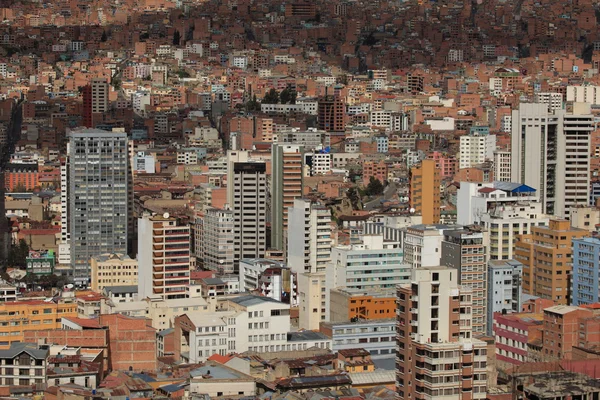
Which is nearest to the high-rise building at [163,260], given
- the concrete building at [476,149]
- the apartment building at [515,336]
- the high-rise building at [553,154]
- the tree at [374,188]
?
the apartment building at [515,336]

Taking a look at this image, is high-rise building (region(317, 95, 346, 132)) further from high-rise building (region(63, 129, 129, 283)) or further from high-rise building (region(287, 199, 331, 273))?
high-rise building (region(287, 199, 331, 273))

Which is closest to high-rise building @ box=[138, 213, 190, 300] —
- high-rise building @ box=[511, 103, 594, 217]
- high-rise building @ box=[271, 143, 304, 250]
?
high-rise building @ box=[271, 143, 304, 250]

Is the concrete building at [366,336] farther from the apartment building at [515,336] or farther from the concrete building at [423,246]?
the concrete building at [423,246]

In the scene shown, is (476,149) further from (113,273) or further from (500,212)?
(113,273)

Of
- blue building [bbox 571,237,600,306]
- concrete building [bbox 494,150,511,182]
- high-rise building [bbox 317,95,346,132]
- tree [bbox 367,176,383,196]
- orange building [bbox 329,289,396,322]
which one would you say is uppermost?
high-rise building [bbox 317,95,346,132]

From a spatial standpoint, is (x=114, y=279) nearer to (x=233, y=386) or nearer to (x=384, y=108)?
(x=233, y=386)

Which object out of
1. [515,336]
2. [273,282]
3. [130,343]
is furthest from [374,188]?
[130,343]

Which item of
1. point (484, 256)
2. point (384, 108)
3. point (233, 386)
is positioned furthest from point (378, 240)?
point (384, 108)
